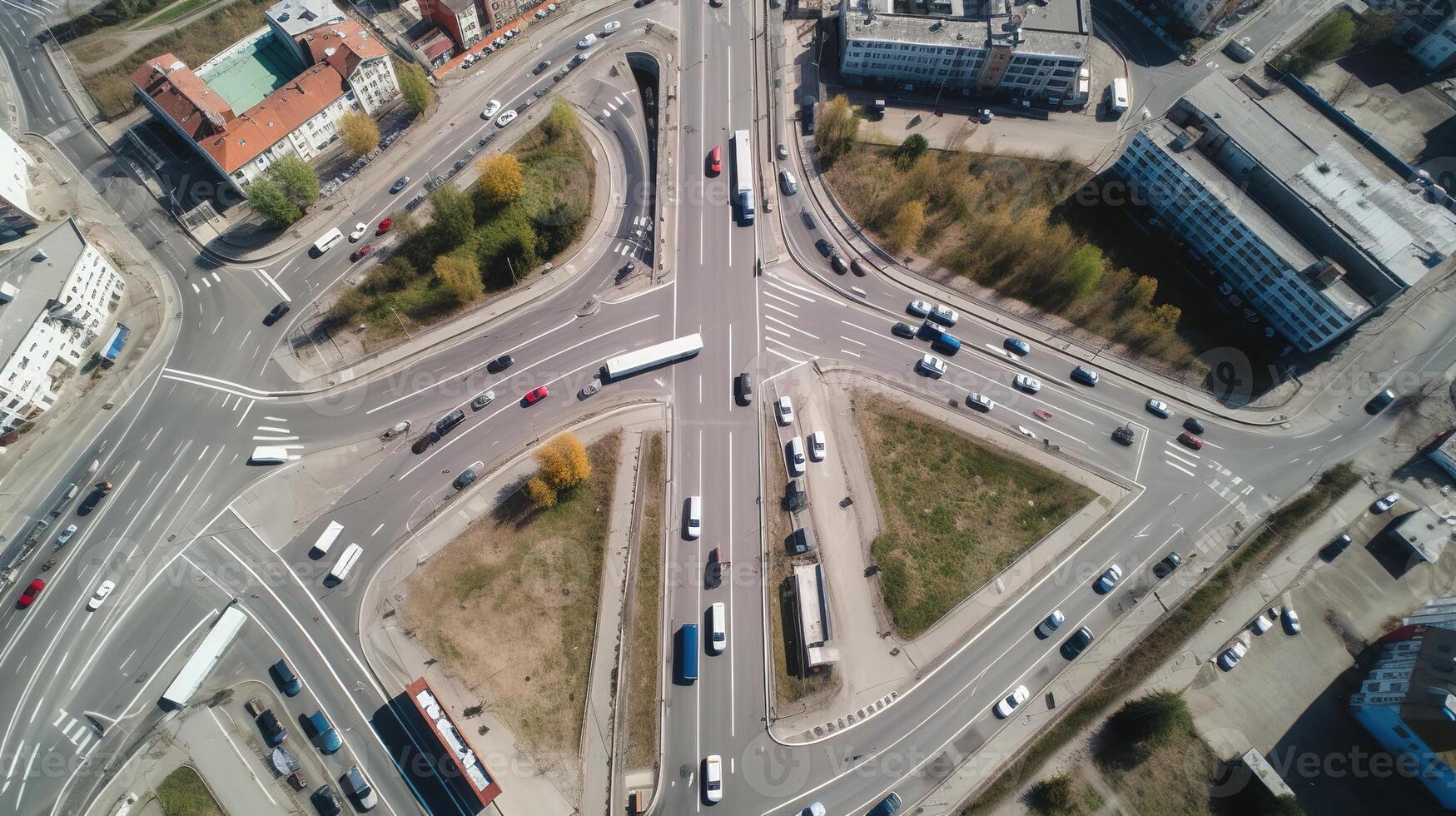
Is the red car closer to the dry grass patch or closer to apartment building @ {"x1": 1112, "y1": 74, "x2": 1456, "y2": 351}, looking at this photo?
the dry grass patch

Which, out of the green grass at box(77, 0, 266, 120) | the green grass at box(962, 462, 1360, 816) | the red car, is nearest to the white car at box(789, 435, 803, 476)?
the green grass at box(962, 462, 1360, 816)

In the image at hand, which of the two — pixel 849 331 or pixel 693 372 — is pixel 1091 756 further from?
pixel 693 372

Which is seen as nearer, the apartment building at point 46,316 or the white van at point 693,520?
the apartment building at point 46,316

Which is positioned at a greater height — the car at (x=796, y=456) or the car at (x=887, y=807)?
the car at (x=796, y=456)

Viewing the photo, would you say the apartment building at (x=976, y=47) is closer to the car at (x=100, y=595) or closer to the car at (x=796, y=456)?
the car at (x=796, y=456)

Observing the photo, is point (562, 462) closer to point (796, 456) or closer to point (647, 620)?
→ point (647, 620)

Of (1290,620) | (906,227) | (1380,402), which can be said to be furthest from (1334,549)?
(906,227)

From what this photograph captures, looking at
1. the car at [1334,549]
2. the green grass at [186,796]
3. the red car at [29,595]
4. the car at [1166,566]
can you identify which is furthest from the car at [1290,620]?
the red car at [29,595]
